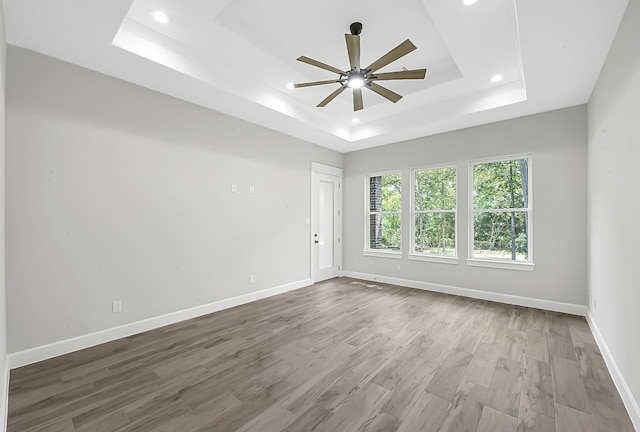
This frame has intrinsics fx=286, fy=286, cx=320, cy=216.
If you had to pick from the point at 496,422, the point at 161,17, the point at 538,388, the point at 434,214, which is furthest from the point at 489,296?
the point at 161,17

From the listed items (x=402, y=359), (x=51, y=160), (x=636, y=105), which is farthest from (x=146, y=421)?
(x=636, y=105)

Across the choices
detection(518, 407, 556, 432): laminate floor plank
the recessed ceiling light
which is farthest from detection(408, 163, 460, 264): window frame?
the recessed ceiling light

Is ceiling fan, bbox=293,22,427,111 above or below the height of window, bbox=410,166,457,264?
above

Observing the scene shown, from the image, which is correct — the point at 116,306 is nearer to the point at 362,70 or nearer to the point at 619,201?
the point at 362,70

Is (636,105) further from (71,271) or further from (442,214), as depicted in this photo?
(71,271)

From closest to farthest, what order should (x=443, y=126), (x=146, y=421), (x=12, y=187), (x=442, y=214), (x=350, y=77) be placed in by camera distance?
(x=146, y=421), (x=12, y=187), (x=350, y=77), (x=443, y=126), (x=442, y=214)

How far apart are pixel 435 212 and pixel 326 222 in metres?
2.18

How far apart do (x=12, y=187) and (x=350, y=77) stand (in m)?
3.25

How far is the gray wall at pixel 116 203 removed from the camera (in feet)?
8.54

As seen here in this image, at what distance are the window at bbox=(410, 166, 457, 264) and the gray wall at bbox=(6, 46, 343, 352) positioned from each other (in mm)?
2881

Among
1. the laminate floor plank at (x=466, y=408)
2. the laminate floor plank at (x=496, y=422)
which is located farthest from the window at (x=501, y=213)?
the laminate floor plank at (x=496, y=422)

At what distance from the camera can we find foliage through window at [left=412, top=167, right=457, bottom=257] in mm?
5055

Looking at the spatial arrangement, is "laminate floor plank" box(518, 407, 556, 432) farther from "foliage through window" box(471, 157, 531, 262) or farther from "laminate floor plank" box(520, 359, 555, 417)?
"foliage through window" box(471, 157, 531, 262)

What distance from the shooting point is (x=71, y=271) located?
282 centimetres
